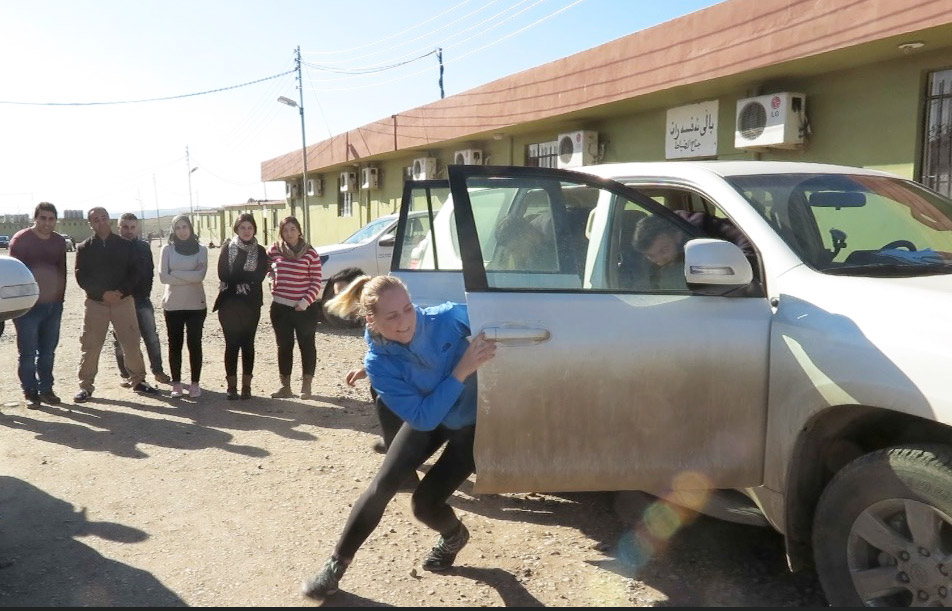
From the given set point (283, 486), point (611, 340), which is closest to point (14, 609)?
point (283, 486)

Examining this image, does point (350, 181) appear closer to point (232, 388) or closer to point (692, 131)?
point (692, 131)

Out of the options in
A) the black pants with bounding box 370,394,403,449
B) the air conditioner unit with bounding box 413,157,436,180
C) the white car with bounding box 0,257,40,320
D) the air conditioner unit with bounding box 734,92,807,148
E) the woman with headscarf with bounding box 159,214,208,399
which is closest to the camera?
the black pants with bounding box 370,394,403,449

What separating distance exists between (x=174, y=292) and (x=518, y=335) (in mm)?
4974

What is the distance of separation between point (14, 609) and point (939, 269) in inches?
150

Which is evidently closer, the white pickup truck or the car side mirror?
the white pickup truck

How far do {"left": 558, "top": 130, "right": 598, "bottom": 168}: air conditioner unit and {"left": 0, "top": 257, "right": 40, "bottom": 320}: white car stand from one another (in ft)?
29.7

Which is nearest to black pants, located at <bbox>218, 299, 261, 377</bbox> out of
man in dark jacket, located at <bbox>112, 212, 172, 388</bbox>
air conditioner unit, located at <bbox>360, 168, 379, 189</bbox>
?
man in dark jacket, located at <bbox>112, 212, 172, 388</bbox>

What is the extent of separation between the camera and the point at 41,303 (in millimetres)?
6590

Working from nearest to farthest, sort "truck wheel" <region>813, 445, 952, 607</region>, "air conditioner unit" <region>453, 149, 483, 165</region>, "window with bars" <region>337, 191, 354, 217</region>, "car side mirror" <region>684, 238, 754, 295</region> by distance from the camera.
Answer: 1. "truck wheel" <region>813, 445, 952, 607</region>
2. "car side mirror" <region>684, 238, 754, 295</region>
3. "air conditioner unit" <region>453, 149, 483, 165</region>
4. "window with bars" <region>337, 191, 354, 217</region>

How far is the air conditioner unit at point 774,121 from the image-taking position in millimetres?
8859

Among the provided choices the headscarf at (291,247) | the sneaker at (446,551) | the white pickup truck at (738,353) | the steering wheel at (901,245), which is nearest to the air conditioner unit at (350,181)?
Result: the headscarf at (291,247)

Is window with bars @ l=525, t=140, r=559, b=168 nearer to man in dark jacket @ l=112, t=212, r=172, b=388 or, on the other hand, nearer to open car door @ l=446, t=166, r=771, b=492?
man in dark jacket @ l=112, t=212, r=172, b=388

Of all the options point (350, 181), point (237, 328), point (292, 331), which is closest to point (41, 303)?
point (237, 328)

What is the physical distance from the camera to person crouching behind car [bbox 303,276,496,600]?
2926mm
